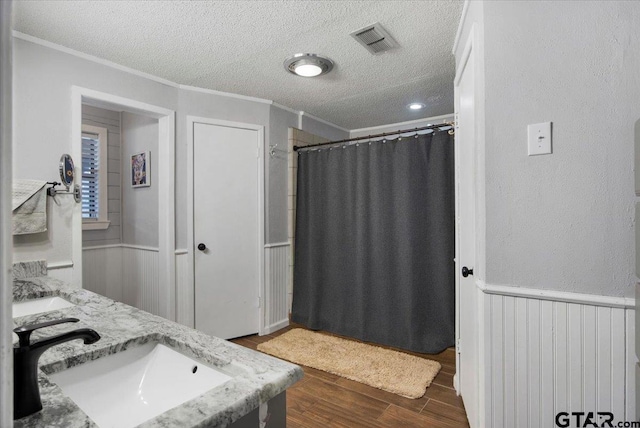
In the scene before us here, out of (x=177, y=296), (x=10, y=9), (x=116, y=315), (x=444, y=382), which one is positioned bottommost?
(x=444, y=382)

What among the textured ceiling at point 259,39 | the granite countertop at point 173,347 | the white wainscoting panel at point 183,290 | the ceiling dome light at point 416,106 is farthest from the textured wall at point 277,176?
the granite countertop at point 173,347

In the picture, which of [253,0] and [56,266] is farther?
[56,266]

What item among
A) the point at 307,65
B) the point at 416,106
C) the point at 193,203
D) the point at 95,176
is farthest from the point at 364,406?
the point at 95,176

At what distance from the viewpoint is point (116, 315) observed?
3.76ft

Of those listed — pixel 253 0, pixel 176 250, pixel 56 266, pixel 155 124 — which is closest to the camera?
pixel 253 0

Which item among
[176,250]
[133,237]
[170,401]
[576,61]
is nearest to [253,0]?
[576,61]

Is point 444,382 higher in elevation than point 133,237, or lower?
lower

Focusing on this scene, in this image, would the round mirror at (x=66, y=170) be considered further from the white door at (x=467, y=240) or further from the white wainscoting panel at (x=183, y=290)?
the white door at (x=467, y=240)

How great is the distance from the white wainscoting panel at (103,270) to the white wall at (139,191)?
181mm

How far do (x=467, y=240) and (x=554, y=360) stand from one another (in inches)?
27.7

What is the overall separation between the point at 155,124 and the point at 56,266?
1.52 meters

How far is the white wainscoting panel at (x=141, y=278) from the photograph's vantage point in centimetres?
293

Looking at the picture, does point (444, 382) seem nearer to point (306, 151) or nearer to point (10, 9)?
point (306, 151)

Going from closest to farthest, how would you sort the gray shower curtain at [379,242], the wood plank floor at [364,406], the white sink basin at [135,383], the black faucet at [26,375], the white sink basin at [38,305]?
the black faucet at [26,375] < the white sink basin at [135,383] < the white sink basin at [38,305] < the wood plank floor at [364,406] < the gray shower curtain at [379,242]
